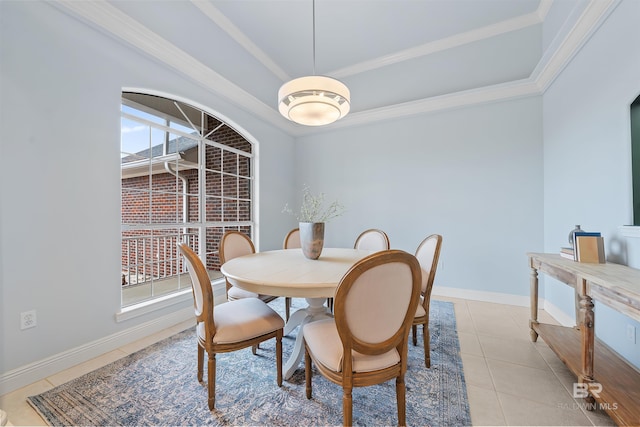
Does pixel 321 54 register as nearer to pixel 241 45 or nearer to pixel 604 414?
pixel 241 45

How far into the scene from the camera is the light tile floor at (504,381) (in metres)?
1.35

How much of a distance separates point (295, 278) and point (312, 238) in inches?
23.5

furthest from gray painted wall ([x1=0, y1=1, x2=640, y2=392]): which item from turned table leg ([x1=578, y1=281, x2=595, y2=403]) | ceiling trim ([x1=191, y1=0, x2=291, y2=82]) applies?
ceiling trim ([x1=191, y1=0, x2=291, y2=82])

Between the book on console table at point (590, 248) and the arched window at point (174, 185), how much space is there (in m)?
3.54

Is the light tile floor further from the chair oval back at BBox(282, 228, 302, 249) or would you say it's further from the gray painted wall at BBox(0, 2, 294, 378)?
the chair oval back at BBox(282, 228, 302, 249)

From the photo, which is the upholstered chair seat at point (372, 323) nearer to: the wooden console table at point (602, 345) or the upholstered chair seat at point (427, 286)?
the upholstered chair seat at point (427, 286)

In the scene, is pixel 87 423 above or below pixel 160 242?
below

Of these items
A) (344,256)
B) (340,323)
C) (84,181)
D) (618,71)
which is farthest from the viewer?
(344,256)

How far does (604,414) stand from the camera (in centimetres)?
137

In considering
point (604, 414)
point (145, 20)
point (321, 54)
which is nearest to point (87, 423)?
point (604, 414)

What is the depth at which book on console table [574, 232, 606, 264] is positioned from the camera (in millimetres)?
1716

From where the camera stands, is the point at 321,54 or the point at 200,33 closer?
the point at 200,33

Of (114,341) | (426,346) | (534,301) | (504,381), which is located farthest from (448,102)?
(114,341)

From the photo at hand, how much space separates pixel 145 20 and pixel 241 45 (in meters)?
1.28
